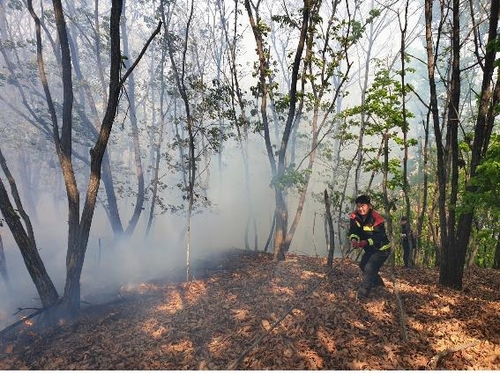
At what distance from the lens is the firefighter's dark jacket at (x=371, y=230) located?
627 centimetres

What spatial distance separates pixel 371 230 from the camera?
20.7ft

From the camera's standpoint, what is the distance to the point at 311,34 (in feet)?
29.5

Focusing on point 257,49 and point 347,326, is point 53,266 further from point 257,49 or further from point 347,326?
point 347,326

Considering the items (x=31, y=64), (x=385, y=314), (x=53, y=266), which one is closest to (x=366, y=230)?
(x=385, y=314)

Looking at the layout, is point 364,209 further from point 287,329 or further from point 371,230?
point 287,329

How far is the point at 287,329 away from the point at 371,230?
8.54ft

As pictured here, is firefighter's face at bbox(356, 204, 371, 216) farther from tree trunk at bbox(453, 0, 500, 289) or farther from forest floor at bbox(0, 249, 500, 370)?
tree trunk at bbox(453, 0, 500, 289)

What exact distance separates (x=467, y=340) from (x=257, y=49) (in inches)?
341

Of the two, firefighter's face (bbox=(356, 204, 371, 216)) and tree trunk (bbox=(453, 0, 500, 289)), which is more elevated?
tree trunk (bbox=(453, 0, 500, 289))

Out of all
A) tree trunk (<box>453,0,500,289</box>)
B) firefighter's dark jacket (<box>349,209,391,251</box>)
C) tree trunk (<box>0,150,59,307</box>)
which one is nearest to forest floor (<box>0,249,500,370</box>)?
tree trunk (<box>0,150,59,307</box>)

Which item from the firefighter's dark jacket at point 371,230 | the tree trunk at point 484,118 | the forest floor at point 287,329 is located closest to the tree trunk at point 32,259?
the forest floor at point 287,329

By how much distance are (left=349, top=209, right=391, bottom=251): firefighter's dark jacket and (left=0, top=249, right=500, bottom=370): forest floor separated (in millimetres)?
921

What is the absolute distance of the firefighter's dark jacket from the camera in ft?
20.6

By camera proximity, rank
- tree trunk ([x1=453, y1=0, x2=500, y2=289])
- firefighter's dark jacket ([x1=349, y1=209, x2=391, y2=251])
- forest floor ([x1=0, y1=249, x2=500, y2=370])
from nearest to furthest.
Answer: forest floor ([x1=0, y1=249, x2=500, y2=370]), tree trunk ([x1=453, y1=0, x2=500, y2=289]), firefighter's dark jacket ([x1=349, y1=209, x2=391, y2=251])
